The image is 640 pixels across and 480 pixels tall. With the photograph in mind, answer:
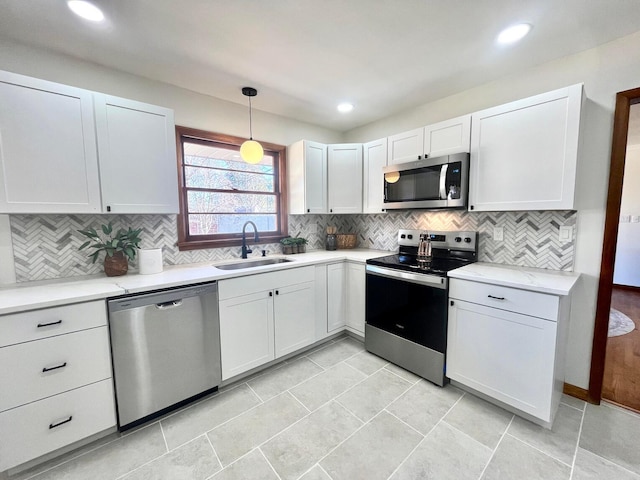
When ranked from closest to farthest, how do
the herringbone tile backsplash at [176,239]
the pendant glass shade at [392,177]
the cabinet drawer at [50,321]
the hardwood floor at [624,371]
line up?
1. the cabinet drawer at [50,321]
2. the herringbone tile backsplash at [176,239]
3. the hardwood floor at [624,371]
4. the pendant glass shade at [392,177]

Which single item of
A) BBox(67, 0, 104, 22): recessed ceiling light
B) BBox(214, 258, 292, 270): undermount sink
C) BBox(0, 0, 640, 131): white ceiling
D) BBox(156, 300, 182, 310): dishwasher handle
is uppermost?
BBox(0, 0, 640, 131): white ceiling

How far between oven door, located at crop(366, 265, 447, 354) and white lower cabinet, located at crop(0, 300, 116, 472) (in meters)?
2.08

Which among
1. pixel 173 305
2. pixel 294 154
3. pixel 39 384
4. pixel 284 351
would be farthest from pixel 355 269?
pixel 39 384

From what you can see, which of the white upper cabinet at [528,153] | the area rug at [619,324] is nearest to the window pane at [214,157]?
the white upper cabinet at [528,153]

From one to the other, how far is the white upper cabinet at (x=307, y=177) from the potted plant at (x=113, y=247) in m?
1.63

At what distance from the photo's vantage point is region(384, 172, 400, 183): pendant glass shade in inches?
108

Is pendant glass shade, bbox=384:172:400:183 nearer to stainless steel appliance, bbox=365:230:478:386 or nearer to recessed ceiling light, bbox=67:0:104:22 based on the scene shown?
stainless steel appliance, bbox=365:230:478:386

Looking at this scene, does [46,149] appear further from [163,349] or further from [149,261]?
[163,349]


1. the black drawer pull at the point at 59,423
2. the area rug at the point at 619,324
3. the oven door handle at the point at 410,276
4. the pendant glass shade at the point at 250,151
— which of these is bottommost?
the area rug at the point at 619,324

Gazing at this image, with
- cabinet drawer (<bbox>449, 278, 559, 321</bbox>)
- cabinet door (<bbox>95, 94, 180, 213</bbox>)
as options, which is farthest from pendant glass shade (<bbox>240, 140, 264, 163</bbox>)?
cabinet drawer (<bbox>449, 278, 559, 321</bbox>)

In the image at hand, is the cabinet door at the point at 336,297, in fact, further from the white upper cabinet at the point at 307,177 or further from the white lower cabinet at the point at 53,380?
the white lower cabinet at the point at 53,380

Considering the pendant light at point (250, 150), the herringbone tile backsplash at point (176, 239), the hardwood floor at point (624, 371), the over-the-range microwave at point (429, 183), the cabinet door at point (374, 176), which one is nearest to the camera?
the herringbone tile backsplash at point (176, 239)

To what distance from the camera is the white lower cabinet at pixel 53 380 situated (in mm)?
1391

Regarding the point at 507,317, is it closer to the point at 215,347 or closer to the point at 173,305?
the point at 215,347
